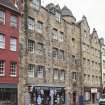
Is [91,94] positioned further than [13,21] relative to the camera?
Yes

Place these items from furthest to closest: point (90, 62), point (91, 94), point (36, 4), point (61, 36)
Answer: point (90, 62) < point (91, 94) < point (61, 36) < point (36, 4)

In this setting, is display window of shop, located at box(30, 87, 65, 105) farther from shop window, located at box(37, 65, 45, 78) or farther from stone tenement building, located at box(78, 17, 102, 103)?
stone tenement building, located at box(78, 17, 102, 103)

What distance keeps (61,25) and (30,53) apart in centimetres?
1149

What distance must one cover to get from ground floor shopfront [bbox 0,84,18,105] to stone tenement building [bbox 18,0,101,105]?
115cm

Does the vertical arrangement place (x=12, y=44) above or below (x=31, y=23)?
below

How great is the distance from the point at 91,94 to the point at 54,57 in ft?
65.0

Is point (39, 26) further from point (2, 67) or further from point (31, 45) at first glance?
point (2, 67)

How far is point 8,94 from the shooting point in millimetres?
40000

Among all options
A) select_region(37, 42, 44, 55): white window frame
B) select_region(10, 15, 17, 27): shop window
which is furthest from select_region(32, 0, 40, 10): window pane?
select_region(10, 15, 17, 27): shop window

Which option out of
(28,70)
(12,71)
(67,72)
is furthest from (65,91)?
(12,71)

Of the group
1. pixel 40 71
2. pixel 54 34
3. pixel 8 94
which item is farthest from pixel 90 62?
pixel 8 94

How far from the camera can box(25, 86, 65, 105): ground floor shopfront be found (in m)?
45.1

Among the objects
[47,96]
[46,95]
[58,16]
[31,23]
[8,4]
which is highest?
[58,16]

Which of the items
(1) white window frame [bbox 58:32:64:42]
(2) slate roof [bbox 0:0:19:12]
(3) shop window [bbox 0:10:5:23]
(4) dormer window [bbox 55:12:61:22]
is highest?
(4) dormer window [bbox 55:12:61:22]
